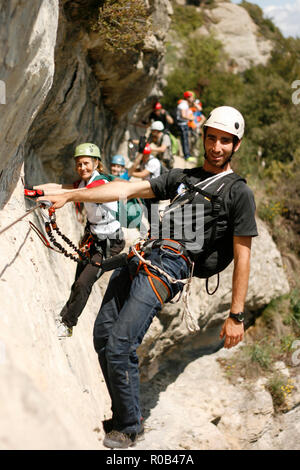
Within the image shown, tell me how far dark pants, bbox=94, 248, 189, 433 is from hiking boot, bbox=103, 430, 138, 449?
5 centimetres

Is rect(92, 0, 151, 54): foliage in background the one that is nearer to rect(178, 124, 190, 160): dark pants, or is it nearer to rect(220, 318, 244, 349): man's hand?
rect(220, 318, 244, 349): man's hand

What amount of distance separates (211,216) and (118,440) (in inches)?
76.4

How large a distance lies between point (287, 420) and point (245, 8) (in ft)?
111

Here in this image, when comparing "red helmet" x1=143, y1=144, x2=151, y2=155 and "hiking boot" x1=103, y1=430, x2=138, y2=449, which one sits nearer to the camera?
"hiking boot" x1=103, y1=430, x2=138, y2=449

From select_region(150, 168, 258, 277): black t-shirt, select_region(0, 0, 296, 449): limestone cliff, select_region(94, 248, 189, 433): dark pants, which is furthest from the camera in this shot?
select_region(150, 168, 258, 277): black t-shirt

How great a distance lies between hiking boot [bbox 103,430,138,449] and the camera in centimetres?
362

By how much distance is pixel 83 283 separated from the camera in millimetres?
4719

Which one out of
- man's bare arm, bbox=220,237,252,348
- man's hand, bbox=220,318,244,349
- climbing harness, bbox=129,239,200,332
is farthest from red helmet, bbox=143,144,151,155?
man's hand, bbox=220,318,244,349

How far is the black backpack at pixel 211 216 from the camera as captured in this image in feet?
12.3
